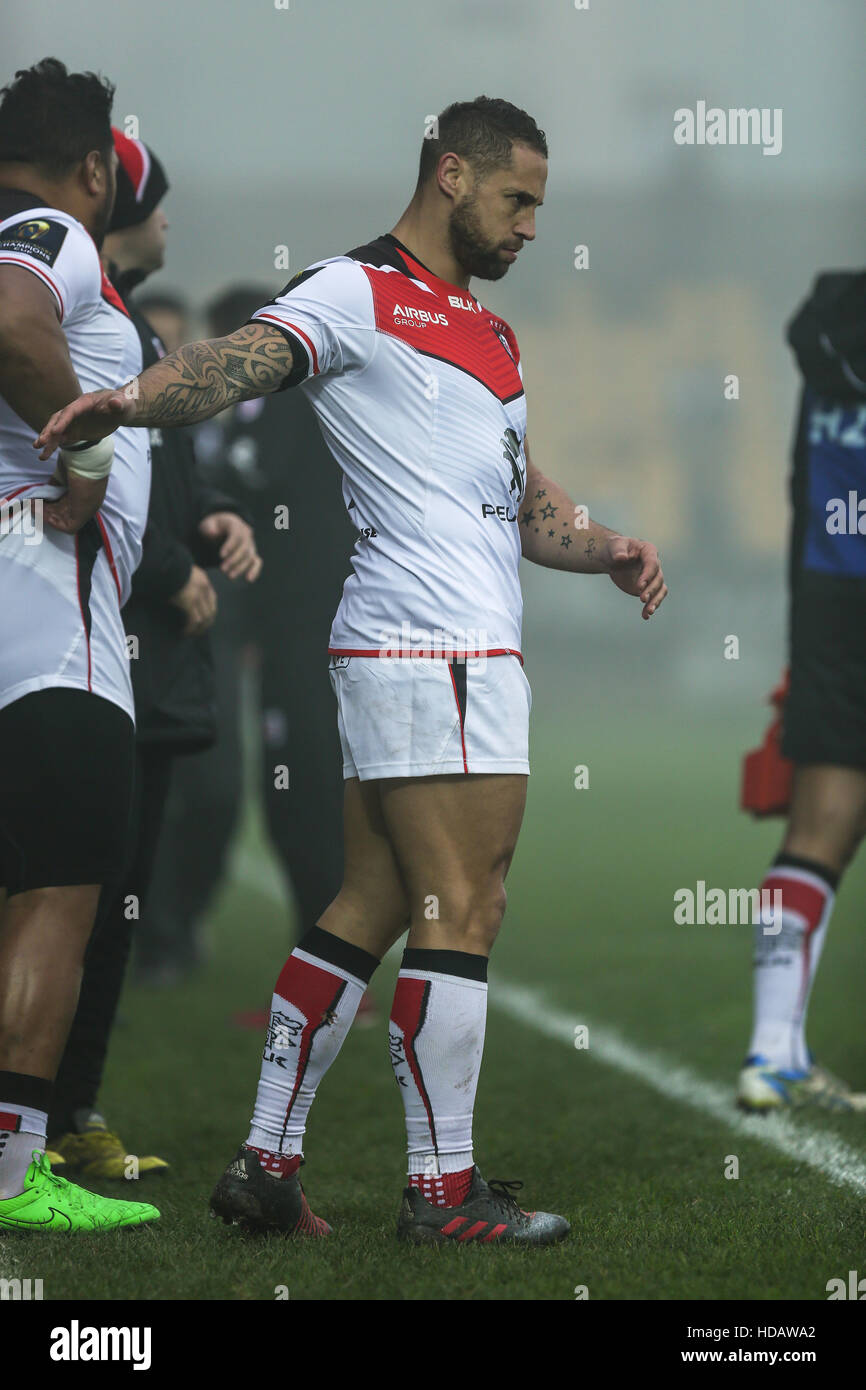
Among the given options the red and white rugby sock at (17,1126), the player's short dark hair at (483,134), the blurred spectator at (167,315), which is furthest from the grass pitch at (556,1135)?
the blurred spectator at (167,315)

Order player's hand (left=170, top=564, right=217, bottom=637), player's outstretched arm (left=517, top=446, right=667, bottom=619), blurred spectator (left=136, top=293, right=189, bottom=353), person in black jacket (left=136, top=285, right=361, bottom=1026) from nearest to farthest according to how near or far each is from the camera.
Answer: player's outstretched arm (left=517, top=446, right=667, bottom=619)
player's hand (left=170, top=564, right=217, bottom=637)
person in black jacket (left=136, top=285, right=361, bottom=1026)
blurred spectator (left=136, top=293, right=189, bottom=353)

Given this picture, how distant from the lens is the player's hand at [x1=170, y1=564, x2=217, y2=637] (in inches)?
164

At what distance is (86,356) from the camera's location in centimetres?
353

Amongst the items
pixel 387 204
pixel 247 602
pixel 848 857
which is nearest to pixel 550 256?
pixel 387 204

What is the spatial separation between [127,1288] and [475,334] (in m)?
1.92

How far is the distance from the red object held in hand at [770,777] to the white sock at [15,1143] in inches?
108

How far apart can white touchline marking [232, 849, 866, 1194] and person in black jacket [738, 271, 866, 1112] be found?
309 mm

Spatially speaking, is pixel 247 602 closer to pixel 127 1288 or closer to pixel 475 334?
pixel 475 334

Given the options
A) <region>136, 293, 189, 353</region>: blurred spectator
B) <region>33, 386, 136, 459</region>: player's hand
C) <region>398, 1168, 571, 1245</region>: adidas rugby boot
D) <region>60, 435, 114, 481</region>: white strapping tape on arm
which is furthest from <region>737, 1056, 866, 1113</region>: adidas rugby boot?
<region>136, 293, 189, 353</region>: blurred spectator

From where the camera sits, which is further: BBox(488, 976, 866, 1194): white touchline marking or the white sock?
BBox(488, 976, 866, 1194): white touchline marking

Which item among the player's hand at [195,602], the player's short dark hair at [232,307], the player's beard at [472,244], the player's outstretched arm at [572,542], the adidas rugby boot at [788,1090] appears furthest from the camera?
the player's short dark hair at [232,307]

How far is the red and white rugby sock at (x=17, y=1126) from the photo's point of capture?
3172 millimetres

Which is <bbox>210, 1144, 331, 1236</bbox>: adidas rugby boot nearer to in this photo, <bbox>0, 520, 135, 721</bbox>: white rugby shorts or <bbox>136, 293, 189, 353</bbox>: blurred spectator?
<bbox>0, 520, 135, 721</bbox>: white rugby shorts

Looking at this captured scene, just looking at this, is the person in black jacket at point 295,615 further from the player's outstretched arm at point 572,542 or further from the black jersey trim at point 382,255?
the black jersey trim at point 382,255
